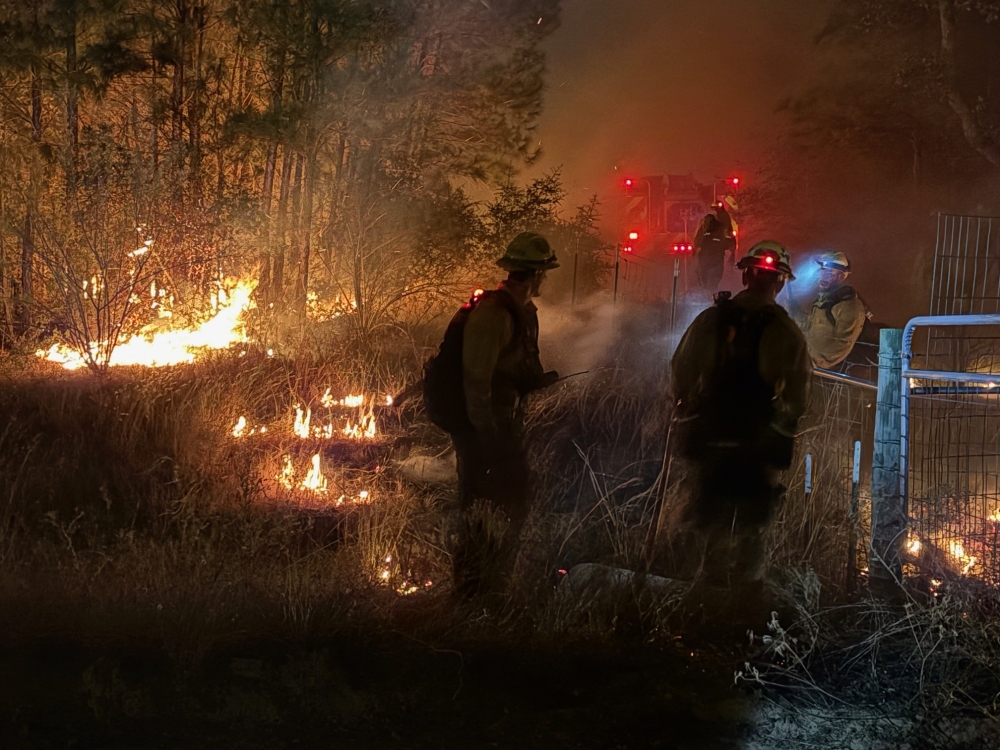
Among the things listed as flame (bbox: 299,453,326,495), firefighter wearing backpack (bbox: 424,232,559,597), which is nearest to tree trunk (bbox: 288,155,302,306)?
flame (bbox: 299,453,326,495)

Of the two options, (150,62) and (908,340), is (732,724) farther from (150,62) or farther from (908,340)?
(150,62)

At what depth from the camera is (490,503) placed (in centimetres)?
463

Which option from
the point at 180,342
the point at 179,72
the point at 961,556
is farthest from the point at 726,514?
the point at 179,72

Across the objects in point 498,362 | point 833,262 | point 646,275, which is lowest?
point 498,362

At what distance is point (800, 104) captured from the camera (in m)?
26.6

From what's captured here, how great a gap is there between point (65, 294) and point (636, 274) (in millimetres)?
11139

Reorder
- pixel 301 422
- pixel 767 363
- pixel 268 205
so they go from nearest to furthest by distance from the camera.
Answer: pixel 767 363
pixel 301 422
pixel 268 205

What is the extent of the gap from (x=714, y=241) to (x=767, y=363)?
24.1ft

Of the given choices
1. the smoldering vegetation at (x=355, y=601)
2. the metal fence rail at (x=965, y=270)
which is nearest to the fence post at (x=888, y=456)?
the smoldering vegetation at (x=355, y=601)

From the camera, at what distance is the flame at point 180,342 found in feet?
36.6

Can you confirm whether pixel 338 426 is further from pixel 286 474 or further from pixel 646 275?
pixel 646 275

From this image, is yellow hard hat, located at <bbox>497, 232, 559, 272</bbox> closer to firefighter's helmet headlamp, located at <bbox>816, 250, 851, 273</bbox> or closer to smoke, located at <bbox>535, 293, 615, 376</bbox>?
firefighter's helmet headlamp, located at <bbox>816, 250, 851, 273</bbox>

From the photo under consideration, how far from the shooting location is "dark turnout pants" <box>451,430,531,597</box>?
4.50 metres

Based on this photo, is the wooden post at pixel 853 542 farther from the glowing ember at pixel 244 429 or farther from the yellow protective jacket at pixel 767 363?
the glowing ember at pixel 244 429
